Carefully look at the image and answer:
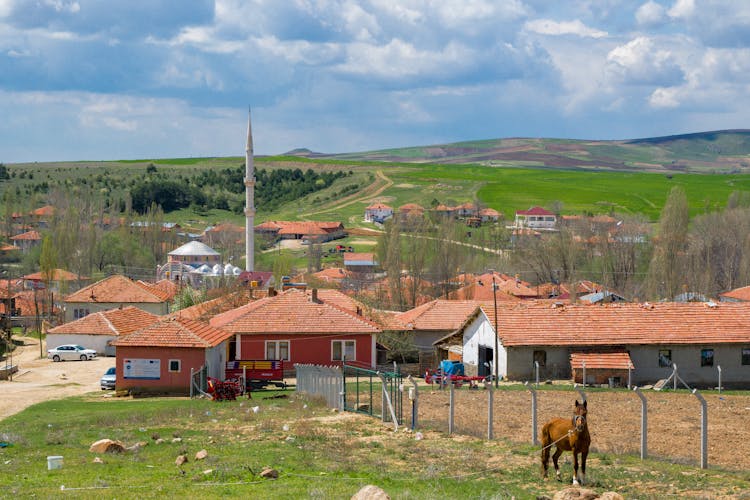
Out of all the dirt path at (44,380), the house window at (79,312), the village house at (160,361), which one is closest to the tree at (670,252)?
the house window at (79,312)

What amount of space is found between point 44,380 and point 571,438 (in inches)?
1295

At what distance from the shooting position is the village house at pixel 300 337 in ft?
134

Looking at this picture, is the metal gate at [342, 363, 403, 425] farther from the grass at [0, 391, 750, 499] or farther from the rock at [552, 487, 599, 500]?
the rock at [552, 487, 599, 500]

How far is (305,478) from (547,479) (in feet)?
13.1

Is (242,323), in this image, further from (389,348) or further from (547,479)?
(547,479)

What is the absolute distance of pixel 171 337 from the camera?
35.7 m

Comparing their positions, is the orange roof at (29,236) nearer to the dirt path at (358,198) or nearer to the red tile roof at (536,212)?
the dirt path at (358,198)

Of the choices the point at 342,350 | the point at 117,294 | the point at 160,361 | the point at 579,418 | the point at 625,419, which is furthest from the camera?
the point at 117,294

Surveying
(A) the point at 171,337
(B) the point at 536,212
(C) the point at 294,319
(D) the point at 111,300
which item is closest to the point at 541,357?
(C) the point at 294,319

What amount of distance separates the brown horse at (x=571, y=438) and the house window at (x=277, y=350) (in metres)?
26.3

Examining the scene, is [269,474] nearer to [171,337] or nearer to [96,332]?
[171,337]

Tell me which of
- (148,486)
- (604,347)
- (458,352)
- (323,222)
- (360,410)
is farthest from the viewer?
(323,222)

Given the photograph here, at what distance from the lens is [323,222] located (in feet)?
507


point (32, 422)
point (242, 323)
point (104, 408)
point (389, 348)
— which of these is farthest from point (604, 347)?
point (32, 422)
